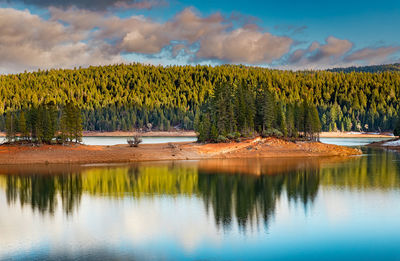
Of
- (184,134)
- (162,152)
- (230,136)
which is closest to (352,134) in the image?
(184,134)

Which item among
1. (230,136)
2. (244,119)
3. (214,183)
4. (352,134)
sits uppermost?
(244,119)

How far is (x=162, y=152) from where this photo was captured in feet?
221

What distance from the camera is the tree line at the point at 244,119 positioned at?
74806 mm

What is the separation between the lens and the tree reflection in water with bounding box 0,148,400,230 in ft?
105

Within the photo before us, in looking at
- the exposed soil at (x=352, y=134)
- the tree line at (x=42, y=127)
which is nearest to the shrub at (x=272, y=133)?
the tree line at (x=42, y=127)

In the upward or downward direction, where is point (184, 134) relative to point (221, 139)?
downward

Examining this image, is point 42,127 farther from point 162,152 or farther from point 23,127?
point 162,152

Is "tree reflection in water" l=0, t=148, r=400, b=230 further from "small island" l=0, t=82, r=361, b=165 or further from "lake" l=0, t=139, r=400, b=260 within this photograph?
"small island" l=0, t=82, r=361, b=165

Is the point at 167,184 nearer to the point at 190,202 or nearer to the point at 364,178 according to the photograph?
the point at 190,202

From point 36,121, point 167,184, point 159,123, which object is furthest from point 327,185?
point 159,123

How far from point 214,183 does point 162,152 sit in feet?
85.4

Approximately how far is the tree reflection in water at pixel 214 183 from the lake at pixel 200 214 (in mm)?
102

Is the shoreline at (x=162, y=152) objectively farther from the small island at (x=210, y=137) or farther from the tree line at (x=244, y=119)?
the tree line at (x=244, y=119)

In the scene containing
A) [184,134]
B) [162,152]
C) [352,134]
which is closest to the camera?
[162,152]
